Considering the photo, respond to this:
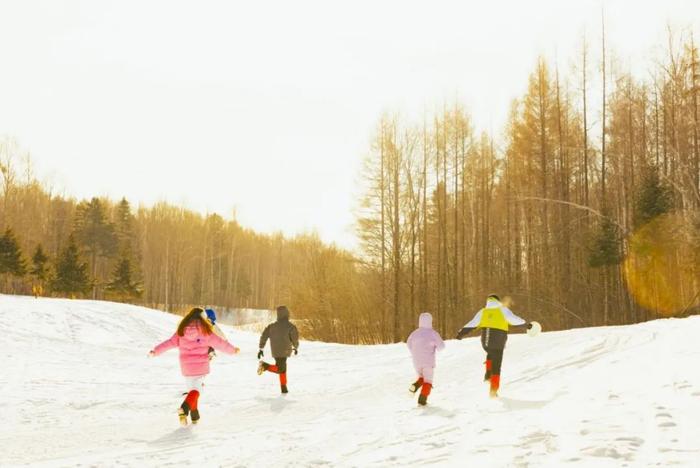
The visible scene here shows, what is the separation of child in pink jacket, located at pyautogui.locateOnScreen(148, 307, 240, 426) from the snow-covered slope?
0.50 m

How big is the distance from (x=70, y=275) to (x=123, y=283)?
692cm

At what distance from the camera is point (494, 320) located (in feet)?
29.4

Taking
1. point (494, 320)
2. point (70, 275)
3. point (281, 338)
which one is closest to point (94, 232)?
point (70, 275)

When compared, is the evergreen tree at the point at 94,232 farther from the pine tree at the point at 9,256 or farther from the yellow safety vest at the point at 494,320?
the yellow safety vest at the point at 494,320

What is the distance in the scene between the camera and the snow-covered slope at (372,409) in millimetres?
5430

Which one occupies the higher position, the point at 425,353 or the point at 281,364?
the point at 425,353

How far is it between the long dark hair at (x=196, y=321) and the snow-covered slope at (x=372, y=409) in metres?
1.38

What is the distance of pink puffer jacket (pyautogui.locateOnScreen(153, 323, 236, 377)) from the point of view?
7.91m

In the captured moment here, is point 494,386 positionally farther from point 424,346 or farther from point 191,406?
point 191,406

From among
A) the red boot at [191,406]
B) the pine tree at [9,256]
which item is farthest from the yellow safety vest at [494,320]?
the pine tree at [9,256]

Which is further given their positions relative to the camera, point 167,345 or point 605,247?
point 605,247

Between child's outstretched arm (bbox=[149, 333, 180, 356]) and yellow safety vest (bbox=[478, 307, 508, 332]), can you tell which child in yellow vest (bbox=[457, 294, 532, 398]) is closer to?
yellow safety vest (bbox=[478, 307, 508, 332])

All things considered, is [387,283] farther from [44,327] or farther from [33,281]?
[33,281]

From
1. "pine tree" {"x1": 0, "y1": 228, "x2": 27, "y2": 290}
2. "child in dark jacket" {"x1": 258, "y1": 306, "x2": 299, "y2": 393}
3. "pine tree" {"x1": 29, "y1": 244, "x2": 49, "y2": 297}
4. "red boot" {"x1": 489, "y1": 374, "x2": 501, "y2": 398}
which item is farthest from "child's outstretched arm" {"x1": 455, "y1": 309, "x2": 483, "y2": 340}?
"pine tree" {"x1": 29, "y1": 244, "x2": 49, "y2": 297}
